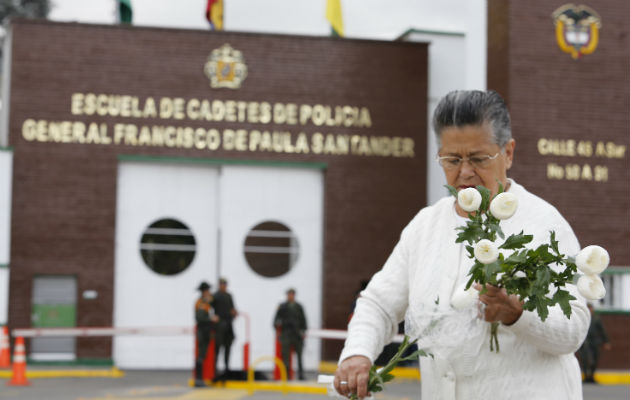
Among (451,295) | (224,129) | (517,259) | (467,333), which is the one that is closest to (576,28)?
(224,129)

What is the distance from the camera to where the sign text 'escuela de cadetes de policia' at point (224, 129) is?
22.8 meters

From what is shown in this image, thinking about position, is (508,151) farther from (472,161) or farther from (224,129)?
(224,129)

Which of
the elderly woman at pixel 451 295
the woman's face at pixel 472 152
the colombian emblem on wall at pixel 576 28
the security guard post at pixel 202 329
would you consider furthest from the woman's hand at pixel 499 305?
the colombian emblem on wall at pixel 576 28

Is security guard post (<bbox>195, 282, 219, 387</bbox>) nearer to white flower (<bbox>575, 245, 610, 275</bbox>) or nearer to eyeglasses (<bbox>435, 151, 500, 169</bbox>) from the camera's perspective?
eyeglasses (<bbox>435, 151, 500, 169</bbox>)

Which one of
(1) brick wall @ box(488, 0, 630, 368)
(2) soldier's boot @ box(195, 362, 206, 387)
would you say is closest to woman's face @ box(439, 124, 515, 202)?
(2) soldier's boot @ box(195, 362, 206, 387)

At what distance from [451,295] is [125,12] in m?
22.5

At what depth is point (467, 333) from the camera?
339 centimetres

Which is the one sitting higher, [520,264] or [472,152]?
[472,152]

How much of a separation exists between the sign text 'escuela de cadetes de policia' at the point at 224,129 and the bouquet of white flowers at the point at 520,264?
20.4m

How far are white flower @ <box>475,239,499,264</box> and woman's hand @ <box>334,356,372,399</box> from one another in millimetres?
651

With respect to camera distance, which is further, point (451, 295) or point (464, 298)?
point (451, 295)

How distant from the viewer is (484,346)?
340cm

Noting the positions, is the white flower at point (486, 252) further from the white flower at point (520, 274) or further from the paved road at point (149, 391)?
the paved road at point (149, 391)

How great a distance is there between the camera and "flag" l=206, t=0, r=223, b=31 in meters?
25.1
